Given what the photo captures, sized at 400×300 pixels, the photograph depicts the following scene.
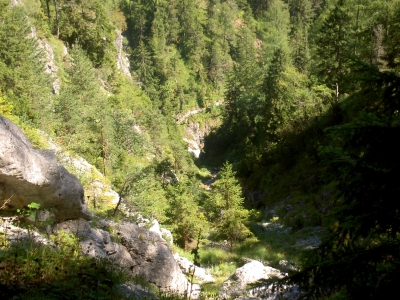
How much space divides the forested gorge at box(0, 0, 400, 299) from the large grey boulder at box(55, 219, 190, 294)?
3530 mm

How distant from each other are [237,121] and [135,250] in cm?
4005

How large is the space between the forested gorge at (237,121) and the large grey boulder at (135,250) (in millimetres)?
3530

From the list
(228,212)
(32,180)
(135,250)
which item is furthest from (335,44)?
(32,180)

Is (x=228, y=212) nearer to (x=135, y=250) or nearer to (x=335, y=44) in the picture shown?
(x=135, y=250)

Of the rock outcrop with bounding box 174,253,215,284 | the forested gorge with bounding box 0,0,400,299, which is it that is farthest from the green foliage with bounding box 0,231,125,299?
the rock outcrop with bounding box 174,253,215,284

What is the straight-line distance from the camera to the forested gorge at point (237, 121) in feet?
10.7

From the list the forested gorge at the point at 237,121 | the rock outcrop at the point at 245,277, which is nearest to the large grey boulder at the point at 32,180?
the forested gorge at the point at 237,121

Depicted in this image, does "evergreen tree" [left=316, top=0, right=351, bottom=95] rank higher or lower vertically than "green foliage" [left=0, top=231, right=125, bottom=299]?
higher

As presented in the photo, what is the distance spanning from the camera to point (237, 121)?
4784 cm

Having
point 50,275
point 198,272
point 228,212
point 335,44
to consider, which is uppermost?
point 335,44

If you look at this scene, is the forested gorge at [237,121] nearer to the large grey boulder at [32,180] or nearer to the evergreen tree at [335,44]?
the evergreen tree at [335,44]

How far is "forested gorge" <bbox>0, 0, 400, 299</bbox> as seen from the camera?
3275mm

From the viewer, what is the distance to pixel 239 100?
4572 centimetres

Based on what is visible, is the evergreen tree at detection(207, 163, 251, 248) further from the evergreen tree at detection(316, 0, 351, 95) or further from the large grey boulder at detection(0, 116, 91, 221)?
the evergreen tree at detection(316, 0, 351, 95)
